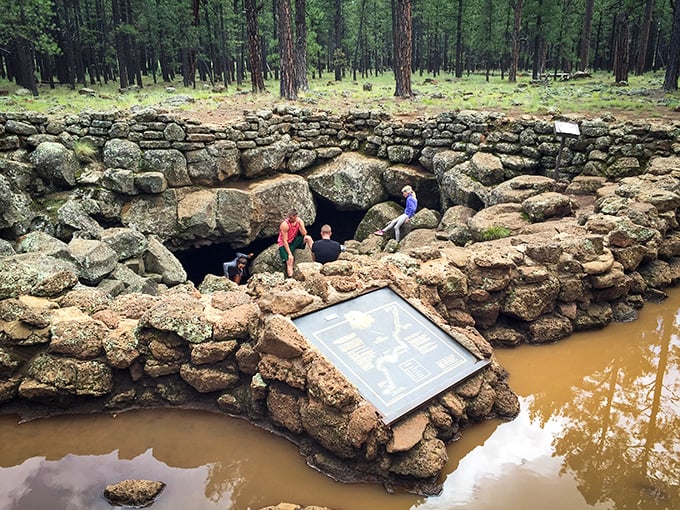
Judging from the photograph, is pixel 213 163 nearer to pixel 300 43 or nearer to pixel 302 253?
pixel 302 253

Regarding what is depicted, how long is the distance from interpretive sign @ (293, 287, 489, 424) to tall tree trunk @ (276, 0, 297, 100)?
40.3 feet

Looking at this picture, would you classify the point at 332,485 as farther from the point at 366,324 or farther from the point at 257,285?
the point at 257,285

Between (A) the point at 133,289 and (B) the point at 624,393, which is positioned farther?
(A) the point at 133,289

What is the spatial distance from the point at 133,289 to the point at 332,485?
5.04m

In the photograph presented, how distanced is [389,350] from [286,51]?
44.0 ft

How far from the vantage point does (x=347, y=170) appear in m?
12.2

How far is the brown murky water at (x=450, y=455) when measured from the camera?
3.64 metres

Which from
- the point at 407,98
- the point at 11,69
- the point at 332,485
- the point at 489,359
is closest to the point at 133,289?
the point at 332,485

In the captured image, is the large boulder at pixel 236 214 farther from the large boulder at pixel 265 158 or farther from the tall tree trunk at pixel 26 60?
the tall tree trunk at pixel 26 60

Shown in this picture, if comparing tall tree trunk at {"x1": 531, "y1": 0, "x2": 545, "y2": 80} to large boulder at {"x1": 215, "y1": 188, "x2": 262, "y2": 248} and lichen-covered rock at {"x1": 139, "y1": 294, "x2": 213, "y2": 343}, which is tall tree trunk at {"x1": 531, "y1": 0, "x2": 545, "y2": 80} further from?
lichen-covered rock at {"x1": 139, "y1": 294, "x2": 213, "y2": 343}

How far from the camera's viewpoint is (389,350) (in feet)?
14.3

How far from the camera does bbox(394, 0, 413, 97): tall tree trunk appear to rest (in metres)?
16.0

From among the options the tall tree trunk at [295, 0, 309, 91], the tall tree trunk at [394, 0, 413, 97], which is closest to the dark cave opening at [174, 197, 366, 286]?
the tall tree trunk at [394, 0, 413, 97]

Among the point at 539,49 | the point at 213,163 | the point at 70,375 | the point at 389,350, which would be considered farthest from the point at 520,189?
the point at 539,49
